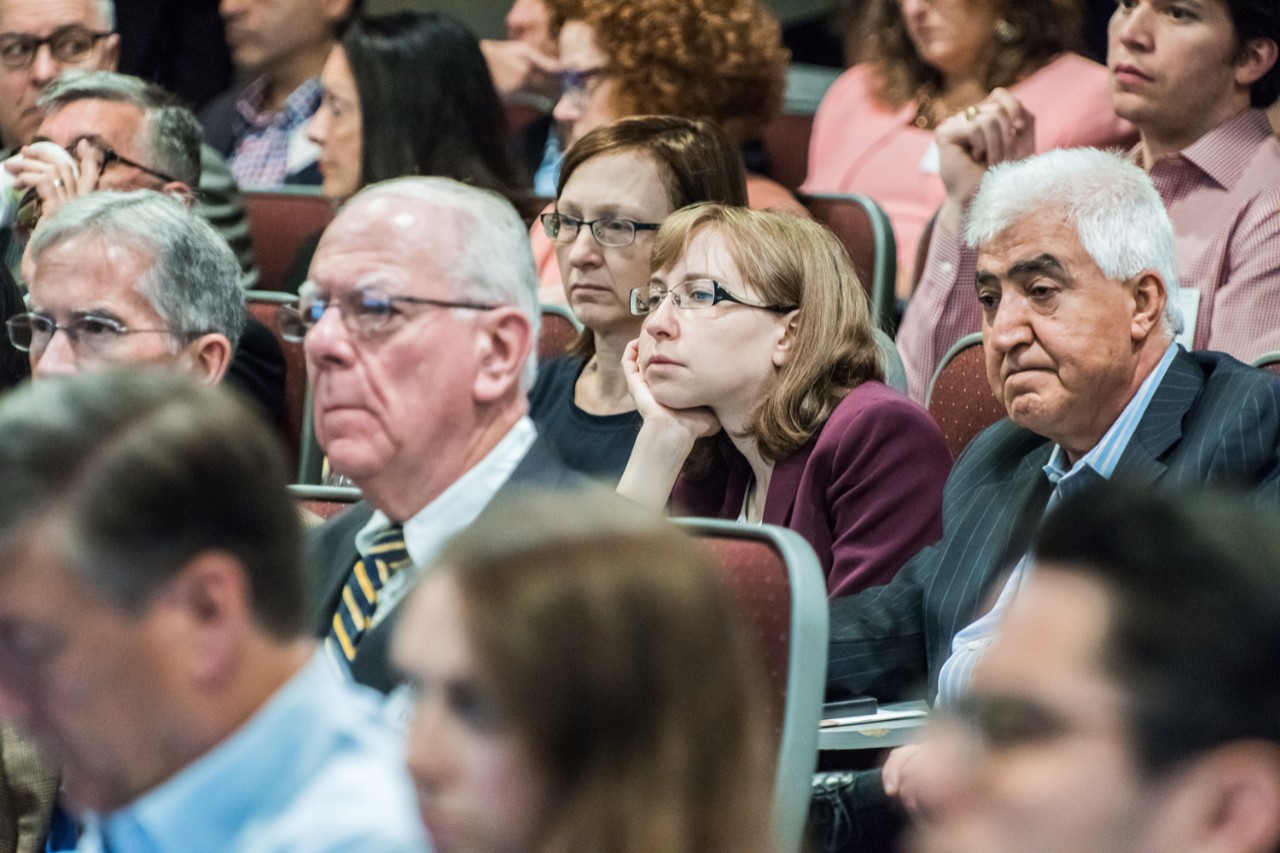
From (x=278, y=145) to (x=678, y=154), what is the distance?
193 centimetres

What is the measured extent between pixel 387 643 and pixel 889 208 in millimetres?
2588

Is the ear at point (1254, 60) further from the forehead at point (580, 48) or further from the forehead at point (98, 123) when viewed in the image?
the forehead at point (98, 123)

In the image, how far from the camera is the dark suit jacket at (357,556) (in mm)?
1894

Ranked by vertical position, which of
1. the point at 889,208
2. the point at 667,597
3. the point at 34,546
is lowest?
the point at 889,208

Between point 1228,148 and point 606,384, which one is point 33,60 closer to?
point 606,384

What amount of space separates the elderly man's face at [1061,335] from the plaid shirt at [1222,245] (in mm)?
453

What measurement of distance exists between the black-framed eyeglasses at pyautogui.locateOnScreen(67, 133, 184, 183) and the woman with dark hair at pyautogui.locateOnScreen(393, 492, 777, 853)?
271cm

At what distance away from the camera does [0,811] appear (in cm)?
196

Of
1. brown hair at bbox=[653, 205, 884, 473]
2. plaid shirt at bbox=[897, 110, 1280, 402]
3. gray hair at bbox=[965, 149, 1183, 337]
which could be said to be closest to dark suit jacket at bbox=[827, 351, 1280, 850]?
gray hair at bbox=[965, 149, 1183, 337]

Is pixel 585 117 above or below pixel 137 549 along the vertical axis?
below

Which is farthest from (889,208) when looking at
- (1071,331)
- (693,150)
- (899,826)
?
(899,826)

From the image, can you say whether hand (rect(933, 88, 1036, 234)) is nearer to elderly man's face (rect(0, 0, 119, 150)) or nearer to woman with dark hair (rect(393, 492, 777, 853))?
elderly man's face (rect(0, 0, 119, 150))

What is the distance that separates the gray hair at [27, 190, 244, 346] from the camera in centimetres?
271

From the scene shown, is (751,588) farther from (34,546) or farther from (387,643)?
(34,546)
